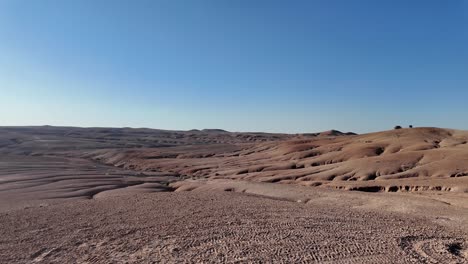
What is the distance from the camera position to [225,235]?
12727 millimetres

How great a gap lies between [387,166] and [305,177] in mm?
6412

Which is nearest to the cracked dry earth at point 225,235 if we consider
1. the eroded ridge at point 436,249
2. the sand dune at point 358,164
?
the eroded ridge at point 436,249

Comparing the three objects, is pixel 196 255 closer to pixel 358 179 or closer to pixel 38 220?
pixel 38 220

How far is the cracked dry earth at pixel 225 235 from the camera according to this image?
431 inches

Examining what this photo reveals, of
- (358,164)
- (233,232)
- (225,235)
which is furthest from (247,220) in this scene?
(358,164)

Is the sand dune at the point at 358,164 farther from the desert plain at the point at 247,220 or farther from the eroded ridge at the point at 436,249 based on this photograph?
the eroded ridge at the point at 436,249

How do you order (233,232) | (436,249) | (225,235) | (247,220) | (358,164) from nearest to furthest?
(436,249)
(225,235)
(233,232)
(247,220)
(358,164)

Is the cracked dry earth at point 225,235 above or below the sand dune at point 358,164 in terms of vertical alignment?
below

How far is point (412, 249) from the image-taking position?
1125cm

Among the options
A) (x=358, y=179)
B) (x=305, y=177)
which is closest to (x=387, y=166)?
(x=358, y=179)

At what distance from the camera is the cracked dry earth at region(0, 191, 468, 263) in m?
11.0

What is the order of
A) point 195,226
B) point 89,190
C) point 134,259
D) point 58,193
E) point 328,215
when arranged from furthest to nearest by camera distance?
1. point 89,190
2. point 58,193
3. point 328,215
4. point 195,226
5. point 134,259

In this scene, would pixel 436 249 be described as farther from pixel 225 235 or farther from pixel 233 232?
pixel 225 235

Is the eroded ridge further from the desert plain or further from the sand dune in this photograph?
the sand dune
